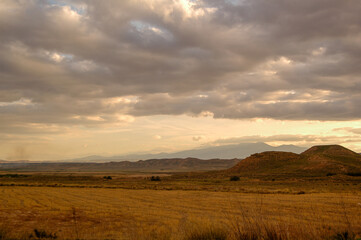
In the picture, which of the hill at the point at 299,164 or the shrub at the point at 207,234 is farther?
the hill at the point at 299,164

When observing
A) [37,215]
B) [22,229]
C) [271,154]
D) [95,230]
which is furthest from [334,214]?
[271,154]

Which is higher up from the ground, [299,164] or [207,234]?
[207,234]

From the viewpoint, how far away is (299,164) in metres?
101

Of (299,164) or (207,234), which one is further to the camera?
(299,164)

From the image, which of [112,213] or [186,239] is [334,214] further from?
[112,213]

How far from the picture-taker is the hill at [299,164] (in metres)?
86.7

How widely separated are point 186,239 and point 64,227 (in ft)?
28.9

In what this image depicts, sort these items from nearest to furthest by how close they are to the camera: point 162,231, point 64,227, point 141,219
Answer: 1. point 162,231
2. point 64,227
3. point 141,219

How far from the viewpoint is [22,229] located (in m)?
14.9

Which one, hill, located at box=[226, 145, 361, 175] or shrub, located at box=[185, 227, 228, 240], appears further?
hill, located at box=[226, 145, 361, 175]

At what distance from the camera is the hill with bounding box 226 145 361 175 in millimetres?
86688

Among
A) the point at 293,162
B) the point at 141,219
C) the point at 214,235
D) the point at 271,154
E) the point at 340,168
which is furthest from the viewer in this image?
the point at 271,154

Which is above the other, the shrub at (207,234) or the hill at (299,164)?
the shrub at (207,234)

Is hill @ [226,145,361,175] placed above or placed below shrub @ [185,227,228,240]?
below
